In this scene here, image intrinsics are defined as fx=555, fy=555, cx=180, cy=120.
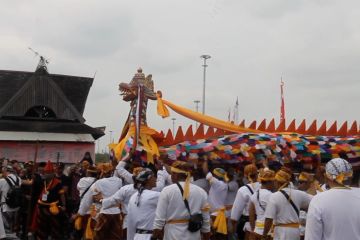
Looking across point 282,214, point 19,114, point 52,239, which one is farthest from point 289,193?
point 19,114

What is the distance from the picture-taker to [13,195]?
12.9m

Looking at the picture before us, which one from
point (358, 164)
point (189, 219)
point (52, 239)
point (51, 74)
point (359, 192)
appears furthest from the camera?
point (51, 74)

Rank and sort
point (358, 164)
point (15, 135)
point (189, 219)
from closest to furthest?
point (189, 219), point (358, 164), point (15, 135)

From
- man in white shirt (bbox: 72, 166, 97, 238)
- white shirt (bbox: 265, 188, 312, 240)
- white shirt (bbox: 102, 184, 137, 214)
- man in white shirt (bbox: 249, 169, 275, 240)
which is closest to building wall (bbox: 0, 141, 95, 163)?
man in white shirt (bbox: 72, 166, 97, 238)

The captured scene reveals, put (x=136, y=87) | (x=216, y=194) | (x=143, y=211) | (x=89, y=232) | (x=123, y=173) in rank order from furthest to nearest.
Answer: (x=136, y=87) < (x=89, y=232) < (x=216, y=194) < (x=123, y=173) < (x=143, y=211)

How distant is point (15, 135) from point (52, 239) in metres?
16.7

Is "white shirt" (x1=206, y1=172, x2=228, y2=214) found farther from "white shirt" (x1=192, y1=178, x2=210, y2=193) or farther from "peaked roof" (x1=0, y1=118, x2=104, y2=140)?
"peaked roof" (x1=0, y1=118, x2=104, y2=140)

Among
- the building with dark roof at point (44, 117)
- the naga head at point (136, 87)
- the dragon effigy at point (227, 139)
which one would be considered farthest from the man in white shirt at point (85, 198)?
the building with dark roof at point (44, 117)

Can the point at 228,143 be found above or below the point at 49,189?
above

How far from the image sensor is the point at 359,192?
4395 millimetres

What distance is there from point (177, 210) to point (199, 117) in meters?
6.22

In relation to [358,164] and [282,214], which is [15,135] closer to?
[358,164]

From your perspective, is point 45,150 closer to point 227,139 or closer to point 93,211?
point 227,139

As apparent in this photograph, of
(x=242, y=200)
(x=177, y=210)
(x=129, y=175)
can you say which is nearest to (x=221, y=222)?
(x=242, y=200)
